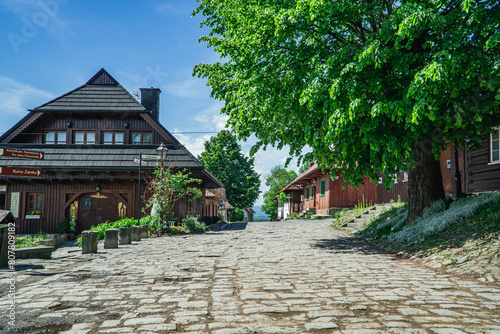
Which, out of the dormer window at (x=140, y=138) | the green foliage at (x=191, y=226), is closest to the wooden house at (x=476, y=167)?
the green foliage at (x=191, y=226)

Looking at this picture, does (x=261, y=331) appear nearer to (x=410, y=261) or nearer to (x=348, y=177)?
(x=410, y=261)

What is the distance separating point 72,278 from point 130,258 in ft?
8.18


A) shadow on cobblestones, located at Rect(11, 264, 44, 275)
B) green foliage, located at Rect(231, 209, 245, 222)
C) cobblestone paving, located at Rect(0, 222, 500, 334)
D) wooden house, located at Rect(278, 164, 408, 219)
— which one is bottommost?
green foliage, located at Rect(231, 209, 245, 222)

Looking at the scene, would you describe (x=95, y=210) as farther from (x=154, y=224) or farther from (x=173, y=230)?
(x=173, y=230)

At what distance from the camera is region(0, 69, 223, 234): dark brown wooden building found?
1836 cm

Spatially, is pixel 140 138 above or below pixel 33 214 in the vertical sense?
above

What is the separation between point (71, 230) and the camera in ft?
60.8

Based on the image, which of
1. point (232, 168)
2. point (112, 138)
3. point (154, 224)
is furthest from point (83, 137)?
point (232, 168)

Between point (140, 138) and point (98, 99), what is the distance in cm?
339

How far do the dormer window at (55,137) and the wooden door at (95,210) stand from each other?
3.61 meters

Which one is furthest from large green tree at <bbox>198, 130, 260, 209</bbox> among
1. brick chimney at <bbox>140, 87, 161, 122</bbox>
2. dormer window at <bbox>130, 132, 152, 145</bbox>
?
dormer window at <bbox>130, 132, 152, 145</bbox>

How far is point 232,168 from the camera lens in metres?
44.7

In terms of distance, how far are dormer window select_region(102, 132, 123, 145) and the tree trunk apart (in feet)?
49.7

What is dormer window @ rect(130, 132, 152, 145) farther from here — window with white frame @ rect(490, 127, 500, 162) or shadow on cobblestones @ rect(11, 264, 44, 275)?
window with white frame @ rect(490, 127, 500, 162)
